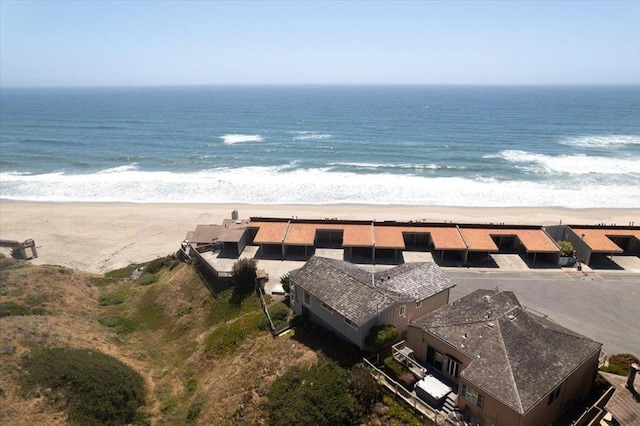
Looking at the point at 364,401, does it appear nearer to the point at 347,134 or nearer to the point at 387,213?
the point at 387,213

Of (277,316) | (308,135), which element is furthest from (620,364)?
(308,135)

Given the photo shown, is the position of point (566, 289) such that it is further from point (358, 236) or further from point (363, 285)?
point (363, 285)

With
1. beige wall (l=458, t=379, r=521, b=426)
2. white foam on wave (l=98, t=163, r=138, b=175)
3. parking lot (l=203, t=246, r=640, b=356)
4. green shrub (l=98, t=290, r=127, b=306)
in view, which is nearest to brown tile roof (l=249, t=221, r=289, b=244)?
parking lot (l=203, t=246, r=640, b=356)

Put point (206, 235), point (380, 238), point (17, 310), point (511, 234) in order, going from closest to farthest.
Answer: point (17, 310), point (380, 238), point (511, 234), point (206, 235)

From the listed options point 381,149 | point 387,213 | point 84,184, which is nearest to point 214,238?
point 387,213

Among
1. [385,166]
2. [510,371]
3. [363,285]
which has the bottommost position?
[385,166]

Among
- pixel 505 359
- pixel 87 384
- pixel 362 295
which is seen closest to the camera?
pixel 505 359
